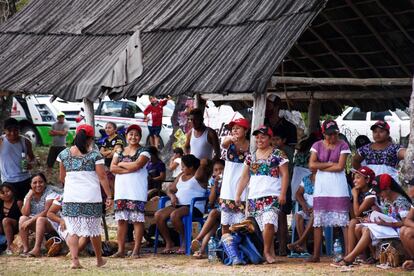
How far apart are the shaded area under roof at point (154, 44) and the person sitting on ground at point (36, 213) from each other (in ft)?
4.34

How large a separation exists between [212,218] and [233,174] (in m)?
0.79

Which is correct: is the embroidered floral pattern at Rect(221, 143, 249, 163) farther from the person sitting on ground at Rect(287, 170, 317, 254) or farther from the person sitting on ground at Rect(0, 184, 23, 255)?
the person sitting on ground at Rect(0, 184, 23, 255)

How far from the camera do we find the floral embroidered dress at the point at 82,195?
1235 cm

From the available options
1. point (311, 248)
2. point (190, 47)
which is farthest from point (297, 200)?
point (190, 47)

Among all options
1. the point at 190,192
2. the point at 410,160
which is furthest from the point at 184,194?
the point at 410,160

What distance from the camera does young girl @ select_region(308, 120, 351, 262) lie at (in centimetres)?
1265

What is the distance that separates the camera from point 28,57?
16250 mm

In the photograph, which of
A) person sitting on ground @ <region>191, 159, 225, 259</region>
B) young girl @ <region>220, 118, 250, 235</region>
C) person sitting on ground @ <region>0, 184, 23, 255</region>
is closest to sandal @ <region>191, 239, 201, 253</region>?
person sitting on ground @ <region>191, 159, 225, 259</region>

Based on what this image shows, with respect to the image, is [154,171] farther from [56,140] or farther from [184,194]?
[56,140]

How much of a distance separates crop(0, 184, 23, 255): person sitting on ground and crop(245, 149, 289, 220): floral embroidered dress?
152 inches

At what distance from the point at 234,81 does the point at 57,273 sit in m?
3.15

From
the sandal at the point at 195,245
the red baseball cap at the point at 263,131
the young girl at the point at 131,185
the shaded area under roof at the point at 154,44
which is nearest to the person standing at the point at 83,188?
the young girl at the point at 131,185

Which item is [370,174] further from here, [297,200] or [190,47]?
[190,47]

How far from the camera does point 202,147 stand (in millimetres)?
14977
